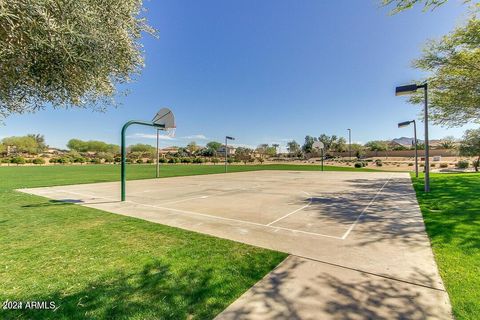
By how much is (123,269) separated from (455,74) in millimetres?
17294

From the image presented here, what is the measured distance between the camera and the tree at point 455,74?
1159 centimetres

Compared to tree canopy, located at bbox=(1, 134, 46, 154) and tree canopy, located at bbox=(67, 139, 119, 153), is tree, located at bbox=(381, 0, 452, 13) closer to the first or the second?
tree canopy, located at bbox=(1, 134, 46, 154)

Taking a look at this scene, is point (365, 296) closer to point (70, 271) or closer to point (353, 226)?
point (353, 226)

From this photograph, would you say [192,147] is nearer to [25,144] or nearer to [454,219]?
[25,144]

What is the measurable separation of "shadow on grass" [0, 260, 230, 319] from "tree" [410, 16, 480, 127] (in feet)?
51.0

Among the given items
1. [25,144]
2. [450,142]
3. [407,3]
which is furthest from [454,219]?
[25,144]

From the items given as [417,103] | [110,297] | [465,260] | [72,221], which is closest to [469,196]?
[465,260]

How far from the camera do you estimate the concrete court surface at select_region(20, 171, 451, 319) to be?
Result: 2719 mm

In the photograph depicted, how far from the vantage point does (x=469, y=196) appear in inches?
375

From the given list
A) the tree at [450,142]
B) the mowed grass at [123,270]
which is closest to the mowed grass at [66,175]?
the tree at [450,142]

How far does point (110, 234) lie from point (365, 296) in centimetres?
516

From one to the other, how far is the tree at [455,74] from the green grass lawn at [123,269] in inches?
579

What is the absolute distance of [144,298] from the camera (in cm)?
288

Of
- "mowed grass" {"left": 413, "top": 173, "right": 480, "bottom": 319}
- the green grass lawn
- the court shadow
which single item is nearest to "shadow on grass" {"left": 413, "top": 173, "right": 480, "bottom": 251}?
"mowed grass" {"left": 413, "top": 173, "right": 480, "bottom": 319}
